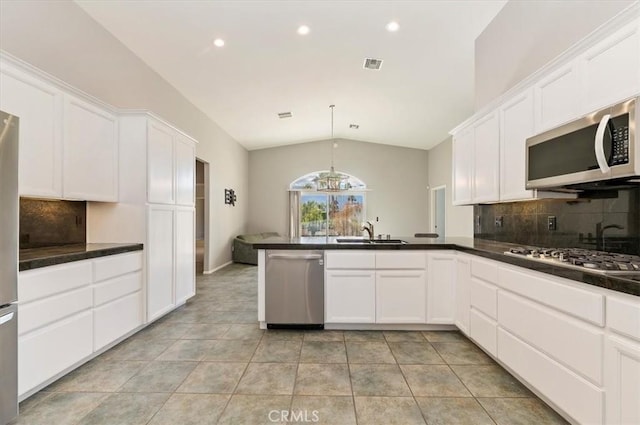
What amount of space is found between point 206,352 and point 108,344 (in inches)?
32.2

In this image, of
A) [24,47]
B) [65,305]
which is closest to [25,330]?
[65,305]

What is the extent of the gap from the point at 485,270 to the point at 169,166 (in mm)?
3362

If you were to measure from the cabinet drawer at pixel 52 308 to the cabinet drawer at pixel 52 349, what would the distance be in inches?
1.9

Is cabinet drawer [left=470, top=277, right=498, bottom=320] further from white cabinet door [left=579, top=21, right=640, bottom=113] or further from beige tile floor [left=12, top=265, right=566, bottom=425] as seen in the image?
white cabinet door [left=579, top=21, right=640, bottom=113]

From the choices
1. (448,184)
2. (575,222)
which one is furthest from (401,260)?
(448,184)

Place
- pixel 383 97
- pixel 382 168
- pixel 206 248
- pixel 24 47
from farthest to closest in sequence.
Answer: pixel 382 168, pixel 206 248, pixel 383 97, pixel 24 47

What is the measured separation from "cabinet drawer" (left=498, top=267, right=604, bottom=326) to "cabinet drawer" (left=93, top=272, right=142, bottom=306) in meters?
3.09

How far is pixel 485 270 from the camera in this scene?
2.44m

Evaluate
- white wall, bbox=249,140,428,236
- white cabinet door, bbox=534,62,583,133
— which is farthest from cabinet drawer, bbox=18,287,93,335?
white wall, bbox=249,140,428,236

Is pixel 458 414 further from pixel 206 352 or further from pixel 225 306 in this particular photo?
pixel 225 306

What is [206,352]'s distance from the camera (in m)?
2.64

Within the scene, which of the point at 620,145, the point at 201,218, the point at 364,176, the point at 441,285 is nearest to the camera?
the point at 620,145

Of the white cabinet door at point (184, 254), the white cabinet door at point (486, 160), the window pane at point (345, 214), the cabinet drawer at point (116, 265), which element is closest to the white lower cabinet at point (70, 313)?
the cabinet drawer at point (116, 265)

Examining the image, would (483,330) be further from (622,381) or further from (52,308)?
(52,308)
